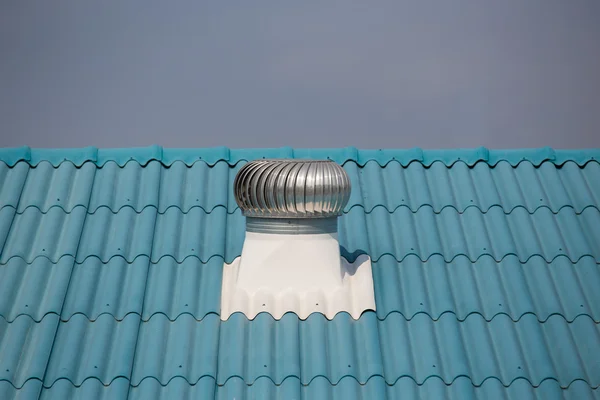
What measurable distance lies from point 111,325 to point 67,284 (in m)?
0.49

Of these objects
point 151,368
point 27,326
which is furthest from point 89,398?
point 27,326

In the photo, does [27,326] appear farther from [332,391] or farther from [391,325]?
[391,325]

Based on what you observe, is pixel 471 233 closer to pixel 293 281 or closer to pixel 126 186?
pixel 293 281

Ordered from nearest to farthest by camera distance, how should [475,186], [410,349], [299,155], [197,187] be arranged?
[410,349], [197,187], [475,186], [299,155]

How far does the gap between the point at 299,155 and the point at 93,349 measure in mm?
2450

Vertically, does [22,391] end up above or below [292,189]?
below

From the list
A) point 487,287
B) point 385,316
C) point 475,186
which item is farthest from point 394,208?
point 385,316

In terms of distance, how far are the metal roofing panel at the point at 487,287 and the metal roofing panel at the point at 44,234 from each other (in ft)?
7.08

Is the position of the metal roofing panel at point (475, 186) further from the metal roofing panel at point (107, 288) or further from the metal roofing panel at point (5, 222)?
the metal roofing panel at point (5, 222)

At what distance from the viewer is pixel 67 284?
4.68 meters

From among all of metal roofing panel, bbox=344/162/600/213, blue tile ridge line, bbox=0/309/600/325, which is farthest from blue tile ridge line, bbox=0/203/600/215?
blue tile ridge line, bbox=0/309/600/325

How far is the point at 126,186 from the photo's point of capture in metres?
5.50

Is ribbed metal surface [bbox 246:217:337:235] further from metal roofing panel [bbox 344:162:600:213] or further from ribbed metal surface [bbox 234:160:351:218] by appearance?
metal roofing panel [bbox 344:162:600:213]

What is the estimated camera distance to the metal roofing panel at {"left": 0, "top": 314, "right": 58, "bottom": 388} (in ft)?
13.5
